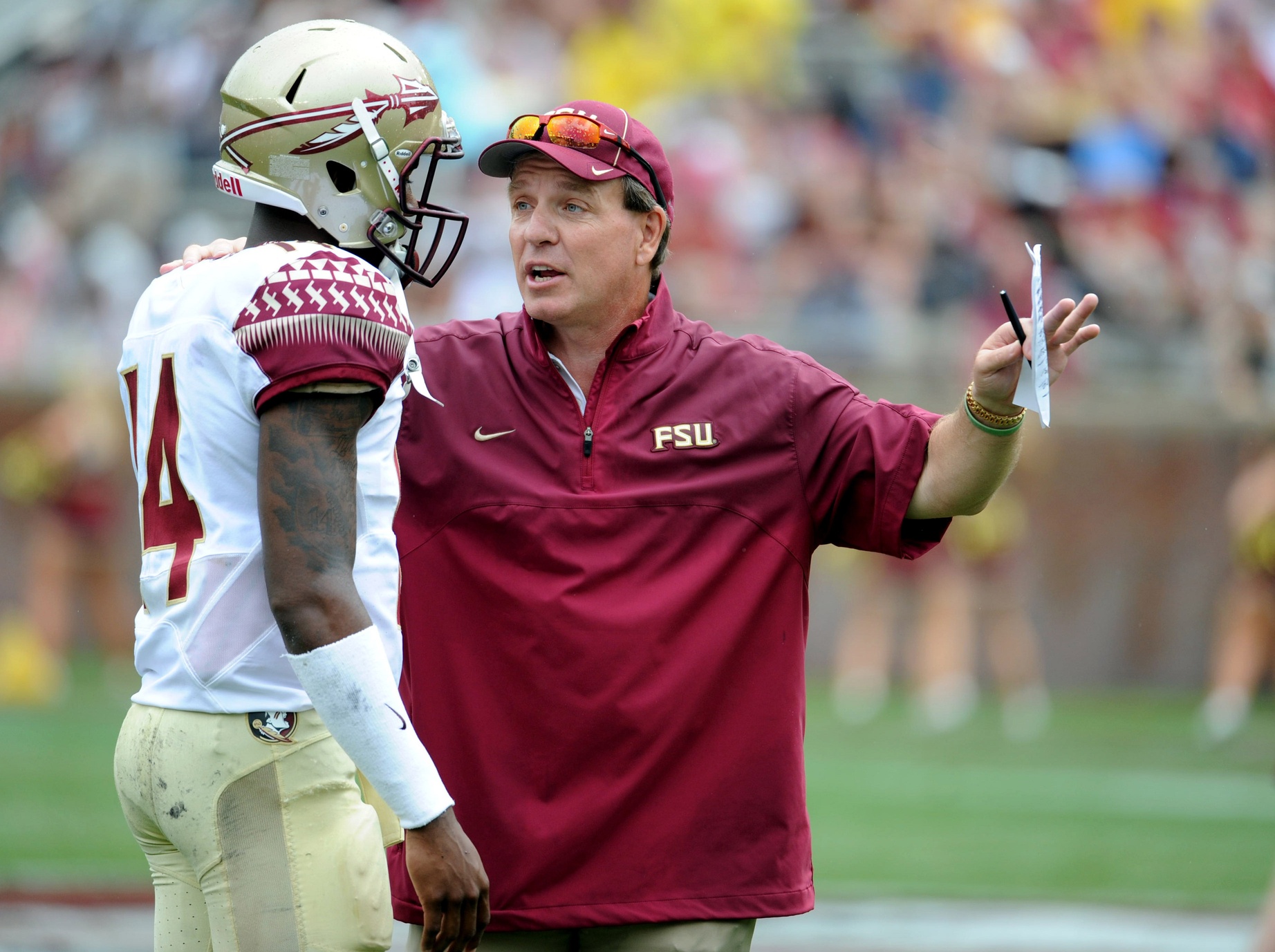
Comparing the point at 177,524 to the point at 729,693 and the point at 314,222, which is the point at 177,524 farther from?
the point at 729,693

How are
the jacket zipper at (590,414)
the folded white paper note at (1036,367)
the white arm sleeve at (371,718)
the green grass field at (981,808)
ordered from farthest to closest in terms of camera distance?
the green grass field at (981,808)
the jacket zipper at (590,414)
the folded white paper note at (1036,367)
the white arm sleeve at (371,718)

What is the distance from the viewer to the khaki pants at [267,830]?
2.71 m

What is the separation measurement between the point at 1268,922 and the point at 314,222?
8.93 ft

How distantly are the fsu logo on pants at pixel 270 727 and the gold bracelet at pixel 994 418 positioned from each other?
1.42 meters

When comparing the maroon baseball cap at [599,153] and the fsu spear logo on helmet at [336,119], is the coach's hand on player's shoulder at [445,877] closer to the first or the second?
the fsu spear logo on helmet at [336,119]

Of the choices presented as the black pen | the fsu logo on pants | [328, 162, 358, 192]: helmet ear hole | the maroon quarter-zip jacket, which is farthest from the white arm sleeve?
the black pen

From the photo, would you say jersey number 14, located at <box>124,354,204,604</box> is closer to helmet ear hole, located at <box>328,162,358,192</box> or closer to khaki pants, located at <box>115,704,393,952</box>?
khaki pants, located at <box>115,704,393,952</box>

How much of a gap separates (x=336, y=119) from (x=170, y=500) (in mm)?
706

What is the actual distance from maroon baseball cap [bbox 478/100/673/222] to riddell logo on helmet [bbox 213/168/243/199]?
61 cm

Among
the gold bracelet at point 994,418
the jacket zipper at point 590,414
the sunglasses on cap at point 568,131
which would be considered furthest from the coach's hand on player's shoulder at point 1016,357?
the sunglasses on cap at point 568,131

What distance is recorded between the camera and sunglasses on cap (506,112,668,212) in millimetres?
3484

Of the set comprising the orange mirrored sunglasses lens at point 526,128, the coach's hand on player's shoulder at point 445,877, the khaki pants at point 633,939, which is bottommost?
the khaki pants at point 633,939

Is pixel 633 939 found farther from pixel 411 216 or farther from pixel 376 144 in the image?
pixel 376 144

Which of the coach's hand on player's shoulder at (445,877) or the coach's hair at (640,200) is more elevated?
the coach's hair at (640,200)
